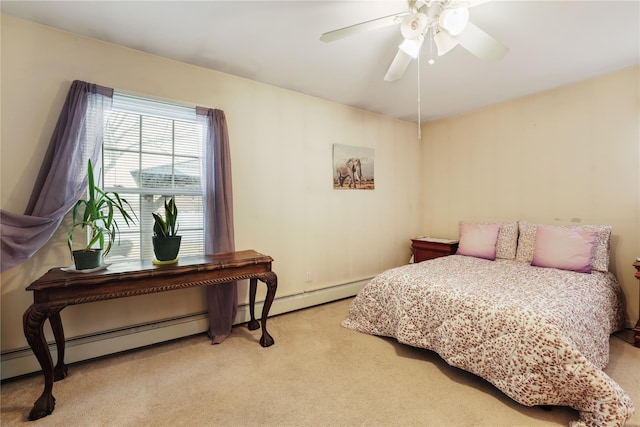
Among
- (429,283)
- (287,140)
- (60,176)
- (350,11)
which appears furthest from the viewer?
(287,140)

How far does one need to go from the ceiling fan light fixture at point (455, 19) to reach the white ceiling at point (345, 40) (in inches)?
13.6

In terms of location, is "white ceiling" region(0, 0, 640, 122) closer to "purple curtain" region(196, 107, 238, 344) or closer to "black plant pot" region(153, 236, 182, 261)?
"purple curtain" region(196, 107, 238, 344)

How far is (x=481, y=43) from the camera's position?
1.65 m

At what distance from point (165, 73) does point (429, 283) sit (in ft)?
9.28

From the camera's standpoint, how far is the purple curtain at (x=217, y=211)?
2.43m

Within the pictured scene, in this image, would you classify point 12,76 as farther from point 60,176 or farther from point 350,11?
point 350,11

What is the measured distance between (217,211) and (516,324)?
236 centimetres

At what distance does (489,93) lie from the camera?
304 cm

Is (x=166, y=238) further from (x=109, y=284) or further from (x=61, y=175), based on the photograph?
(x=61, y=175)

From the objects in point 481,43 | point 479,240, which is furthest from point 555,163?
point 481,43

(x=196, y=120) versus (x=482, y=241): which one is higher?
(x=196, y=120)

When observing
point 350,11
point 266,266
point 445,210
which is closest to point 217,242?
point 266,266

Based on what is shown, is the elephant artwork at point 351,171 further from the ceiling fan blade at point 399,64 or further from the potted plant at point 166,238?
the potted plant at point 166,238

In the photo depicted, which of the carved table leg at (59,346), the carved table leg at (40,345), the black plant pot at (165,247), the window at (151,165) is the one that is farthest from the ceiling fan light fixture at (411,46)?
the carved table leg at (59,346)
